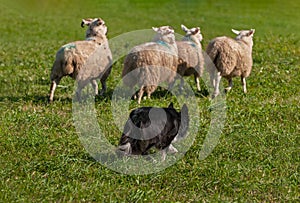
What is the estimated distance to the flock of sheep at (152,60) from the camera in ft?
26.7

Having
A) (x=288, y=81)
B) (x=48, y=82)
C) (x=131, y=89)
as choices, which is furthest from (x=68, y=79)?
(x=288, y=81)

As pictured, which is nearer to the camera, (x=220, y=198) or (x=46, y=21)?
(x=220, y=198)

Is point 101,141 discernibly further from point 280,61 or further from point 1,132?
point 280,61

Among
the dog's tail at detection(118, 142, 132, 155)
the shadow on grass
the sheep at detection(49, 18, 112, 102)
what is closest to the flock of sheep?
the sheep at detection(49, 18, 112, 102)

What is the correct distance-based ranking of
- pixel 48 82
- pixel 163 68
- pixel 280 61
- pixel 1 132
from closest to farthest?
pixel 1 132, pixel 163 68, pixel 48 82, pixel 280 61

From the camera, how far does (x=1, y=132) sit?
6809 mm

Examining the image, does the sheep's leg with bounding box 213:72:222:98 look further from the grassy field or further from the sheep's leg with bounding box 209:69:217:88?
the grassy field

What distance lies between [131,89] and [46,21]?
43.3 feet

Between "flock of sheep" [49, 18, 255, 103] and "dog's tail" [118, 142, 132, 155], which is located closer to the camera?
"dog's tail" [118, 142, 132, 155]

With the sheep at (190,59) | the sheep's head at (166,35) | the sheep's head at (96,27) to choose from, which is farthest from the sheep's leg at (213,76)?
the sheep's head at (96,27)

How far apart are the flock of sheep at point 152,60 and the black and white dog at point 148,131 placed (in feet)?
7.78

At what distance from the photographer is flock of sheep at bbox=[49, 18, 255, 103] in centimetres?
815

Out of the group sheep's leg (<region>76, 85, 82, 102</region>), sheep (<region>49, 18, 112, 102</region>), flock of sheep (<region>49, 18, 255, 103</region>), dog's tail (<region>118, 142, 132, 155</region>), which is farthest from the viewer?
sheep's leg (<region>76, 85, 82, 102</region>)

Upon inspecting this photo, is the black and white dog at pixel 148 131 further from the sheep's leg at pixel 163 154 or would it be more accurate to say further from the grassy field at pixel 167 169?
the grassy field at pixel 167 169
